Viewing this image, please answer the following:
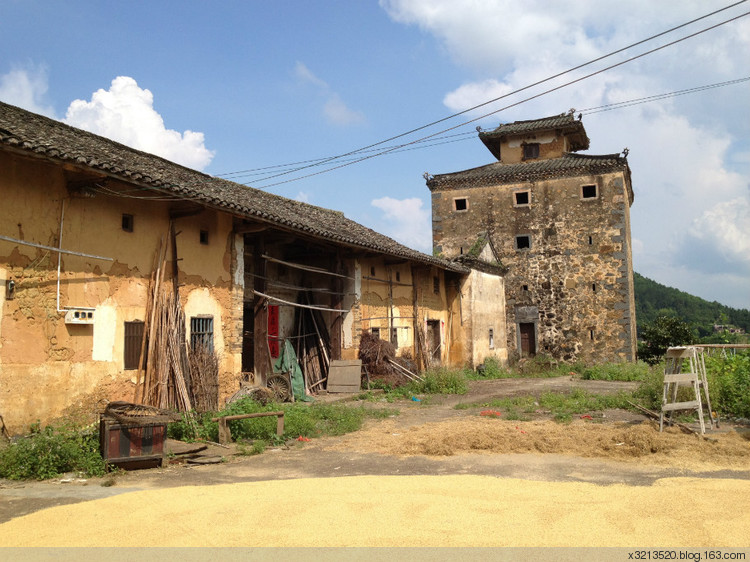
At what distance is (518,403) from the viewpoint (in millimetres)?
13078

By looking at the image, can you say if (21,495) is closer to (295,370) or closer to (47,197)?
(47,197)

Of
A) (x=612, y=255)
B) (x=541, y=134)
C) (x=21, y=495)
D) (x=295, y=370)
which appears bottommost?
(x=21, y=495)

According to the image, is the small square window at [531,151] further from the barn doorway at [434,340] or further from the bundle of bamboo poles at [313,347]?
the bundle of bamboo poles at [313,347]

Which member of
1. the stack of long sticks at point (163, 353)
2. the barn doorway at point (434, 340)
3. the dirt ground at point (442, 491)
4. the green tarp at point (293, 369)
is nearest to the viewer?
the dirt ground at point (442, 491)

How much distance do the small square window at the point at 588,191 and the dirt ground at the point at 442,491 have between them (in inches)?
684

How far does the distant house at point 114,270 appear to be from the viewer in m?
8.14

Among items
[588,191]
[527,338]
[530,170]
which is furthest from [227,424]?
[588,191]

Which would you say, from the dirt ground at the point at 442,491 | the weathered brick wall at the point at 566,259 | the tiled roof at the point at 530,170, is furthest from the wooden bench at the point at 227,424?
the tiled roof at the point at 530,170

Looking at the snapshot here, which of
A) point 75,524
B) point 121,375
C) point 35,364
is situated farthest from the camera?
point 121,375

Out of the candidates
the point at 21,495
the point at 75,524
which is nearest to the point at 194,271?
the point at 21,495

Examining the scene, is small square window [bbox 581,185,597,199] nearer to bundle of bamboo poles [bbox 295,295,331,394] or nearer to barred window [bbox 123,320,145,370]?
bundle of bamboo poles [bbox 295,295,331,394]

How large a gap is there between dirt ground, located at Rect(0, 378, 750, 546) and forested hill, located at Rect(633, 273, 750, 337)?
44.6 m

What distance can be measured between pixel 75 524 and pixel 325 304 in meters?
12.2

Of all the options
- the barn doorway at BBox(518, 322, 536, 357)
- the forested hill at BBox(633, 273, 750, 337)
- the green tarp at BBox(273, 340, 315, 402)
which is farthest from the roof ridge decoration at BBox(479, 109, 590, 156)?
the forested hill at BBox(633, 273, 750, 337)
